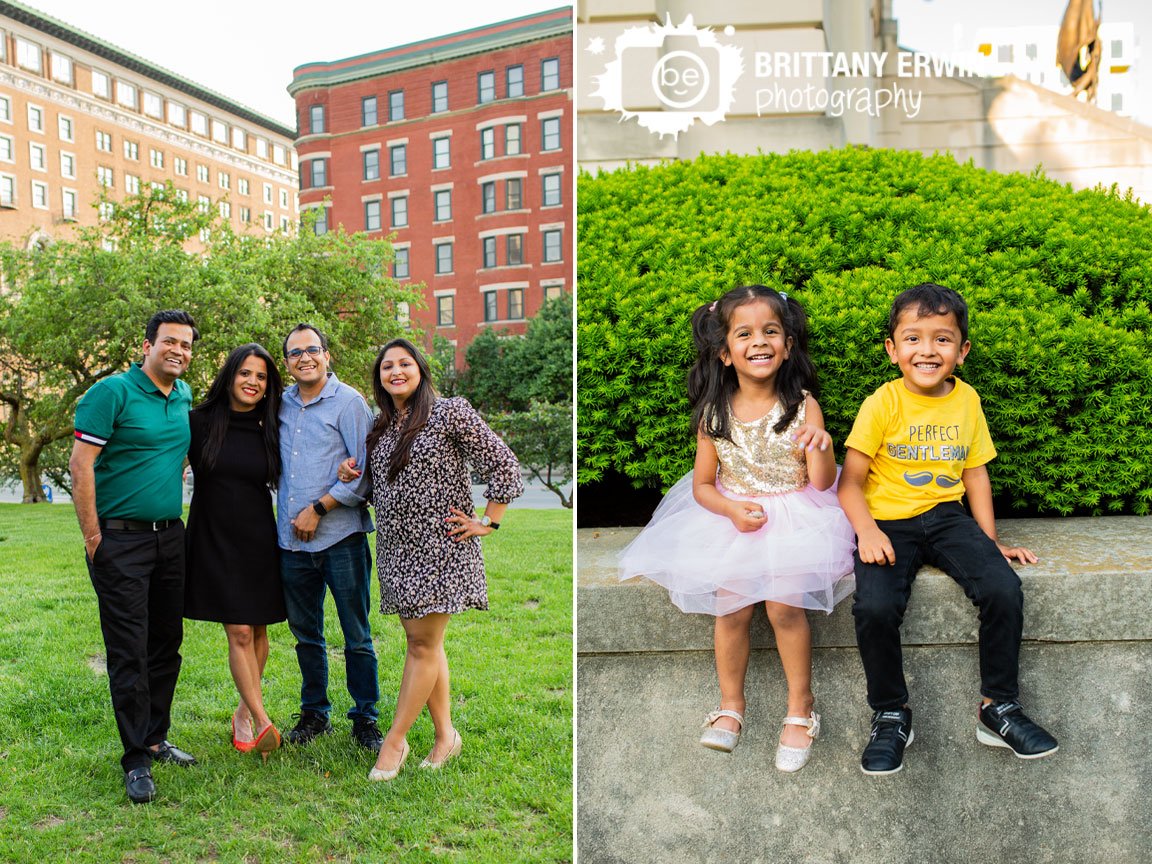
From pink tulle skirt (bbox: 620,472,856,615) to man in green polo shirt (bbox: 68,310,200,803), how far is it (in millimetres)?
2235

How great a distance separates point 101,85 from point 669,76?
40.0 meters

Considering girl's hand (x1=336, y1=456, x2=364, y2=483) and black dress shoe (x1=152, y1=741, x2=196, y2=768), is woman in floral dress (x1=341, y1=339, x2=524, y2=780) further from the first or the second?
black dress shoe (x1=152, y1=741, x2=196, y2=768)

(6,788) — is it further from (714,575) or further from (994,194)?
(994,194)

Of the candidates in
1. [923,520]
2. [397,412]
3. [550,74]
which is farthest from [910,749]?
[550,74]

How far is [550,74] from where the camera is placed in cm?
4466

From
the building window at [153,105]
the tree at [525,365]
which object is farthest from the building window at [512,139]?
the building window at [153,105]

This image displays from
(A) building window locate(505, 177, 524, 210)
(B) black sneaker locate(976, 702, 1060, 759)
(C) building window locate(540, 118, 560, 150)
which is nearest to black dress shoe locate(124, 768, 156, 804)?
(B) black sneaker locate(976, 702, 1060, 759)

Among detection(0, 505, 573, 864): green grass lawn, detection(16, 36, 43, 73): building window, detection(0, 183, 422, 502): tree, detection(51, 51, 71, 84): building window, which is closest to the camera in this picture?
detection(0, 505, 573, 864): green grass lawn

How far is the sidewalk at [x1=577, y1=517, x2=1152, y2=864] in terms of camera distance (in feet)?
9.96

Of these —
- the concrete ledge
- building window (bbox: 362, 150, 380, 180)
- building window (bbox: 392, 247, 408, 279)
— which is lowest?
the concrete ledge

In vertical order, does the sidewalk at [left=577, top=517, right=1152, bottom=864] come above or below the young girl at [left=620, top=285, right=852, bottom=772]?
below

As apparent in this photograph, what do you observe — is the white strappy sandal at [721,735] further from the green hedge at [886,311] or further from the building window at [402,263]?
the building window at [402,263]

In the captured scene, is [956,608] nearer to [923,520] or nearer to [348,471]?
[923,520]

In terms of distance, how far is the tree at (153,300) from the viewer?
58.0ft
